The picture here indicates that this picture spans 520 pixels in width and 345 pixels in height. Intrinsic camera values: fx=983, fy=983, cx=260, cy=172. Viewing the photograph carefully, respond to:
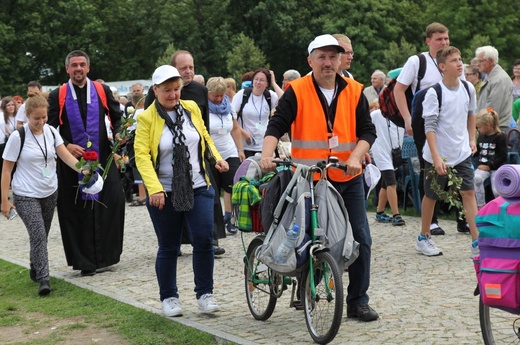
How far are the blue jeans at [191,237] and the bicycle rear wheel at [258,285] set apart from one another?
0.36m

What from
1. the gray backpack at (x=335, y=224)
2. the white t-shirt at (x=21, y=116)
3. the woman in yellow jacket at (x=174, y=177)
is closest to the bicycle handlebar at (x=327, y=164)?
the gray backpack at (x=335, y=224)

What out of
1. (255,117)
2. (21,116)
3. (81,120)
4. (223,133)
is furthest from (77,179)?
(21,116)

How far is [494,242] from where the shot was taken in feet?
17.8

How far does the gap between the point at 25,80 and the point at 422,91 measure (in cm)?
5250

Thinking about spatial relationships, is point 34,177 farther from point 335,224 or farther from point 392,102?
point 392,102

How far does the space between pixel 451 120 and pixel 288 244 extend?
3.86 meters

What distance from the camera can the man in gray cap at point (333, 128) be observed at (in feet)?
24.2

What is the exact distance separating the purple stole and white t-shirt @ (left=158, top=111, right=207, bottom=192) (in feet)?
9.44

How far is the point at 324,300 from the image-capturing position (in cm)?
686

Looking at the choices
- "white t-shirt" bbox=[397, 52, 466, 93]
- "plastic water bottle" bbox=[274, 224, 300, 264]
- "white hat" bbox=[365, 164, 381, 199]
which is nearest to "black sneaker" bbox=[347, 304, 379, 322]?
"plastic water bottle" bbox=[274, 224, 300, 264]

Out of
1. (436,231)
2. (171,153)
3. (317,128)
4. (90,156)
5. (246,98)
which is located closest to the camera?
(317,128)

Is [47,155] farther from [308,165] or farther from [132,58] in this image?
[132,58]

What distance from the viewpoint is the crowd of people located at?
7.46 meters

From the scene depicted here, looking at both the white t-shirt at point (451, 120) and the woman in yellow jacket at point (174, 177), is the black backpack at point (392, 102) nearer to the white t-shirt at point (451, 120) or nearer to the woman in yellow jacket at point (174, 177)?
the white t-shirt at point (451, 120)
